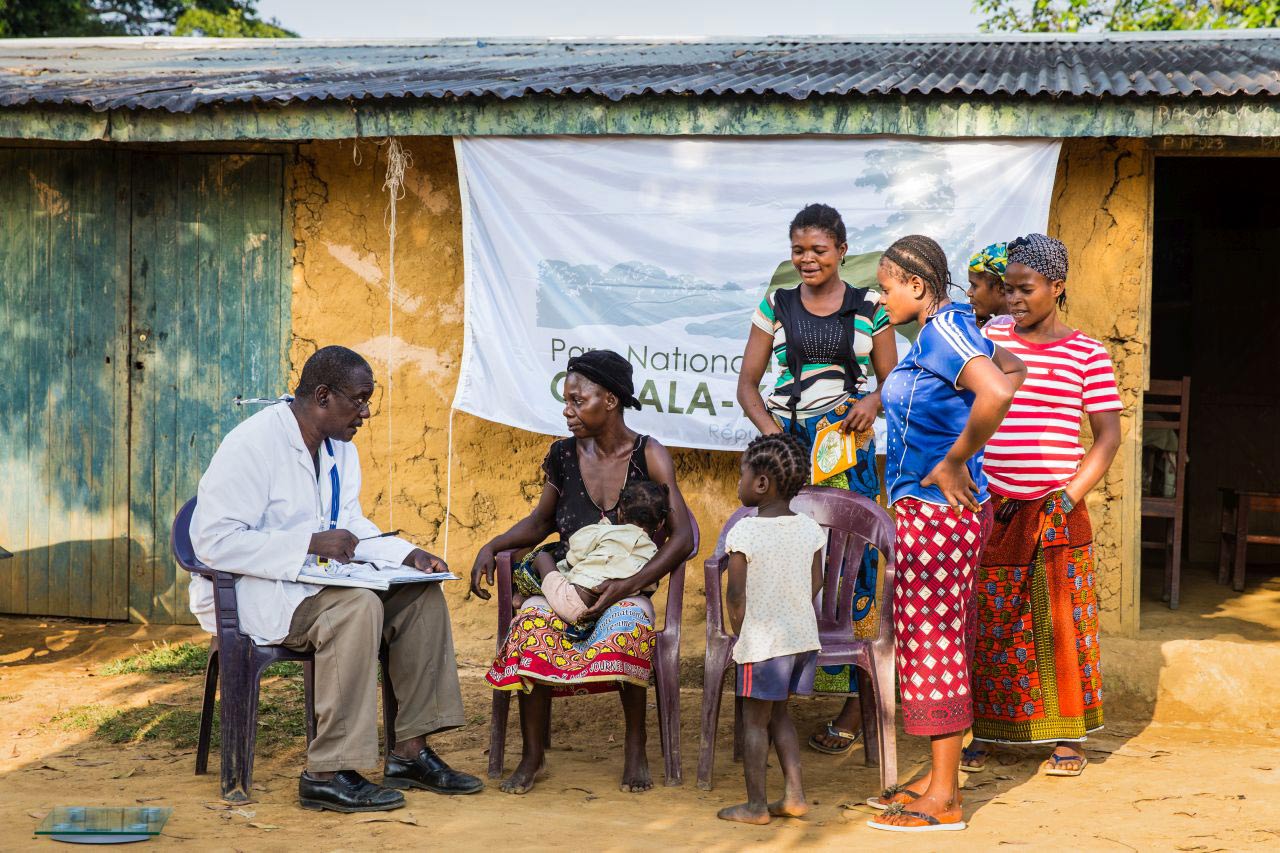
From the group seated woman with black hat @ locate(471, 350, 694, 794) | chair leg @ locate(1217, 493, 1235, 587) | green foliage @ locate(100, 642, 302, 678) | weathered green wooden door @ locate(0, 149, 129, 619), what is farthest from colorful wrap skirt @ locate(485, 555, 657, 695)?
chair leg @ locate(1217, 493, 1235, 587)

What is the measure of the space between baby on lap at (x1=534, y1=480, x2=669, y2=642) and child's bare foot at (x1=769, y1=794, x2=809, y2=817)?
2.68 ft

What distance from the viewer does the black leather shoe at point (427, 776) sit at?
4199mm

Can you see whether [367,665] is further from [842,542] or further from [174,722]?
[842,542]

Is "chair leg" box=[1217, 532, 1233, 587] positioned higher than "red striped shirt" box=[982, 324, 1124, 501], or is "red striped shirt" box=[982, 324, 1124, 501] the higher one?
"red striped shirt" box=[982, 324, 1124, 501]

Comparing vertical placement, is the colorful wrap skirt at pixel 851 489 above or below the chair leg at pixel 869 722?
above

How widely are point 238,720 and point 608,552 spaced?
1.29m

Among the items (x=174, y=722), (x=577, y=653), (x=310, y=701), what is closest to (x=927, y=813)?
(x=577, y=653)

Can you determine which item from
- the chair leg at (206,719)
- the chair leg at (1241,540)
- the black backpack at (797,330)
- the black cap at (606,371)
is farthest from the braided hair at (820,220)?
the chair leg at (1241,540)

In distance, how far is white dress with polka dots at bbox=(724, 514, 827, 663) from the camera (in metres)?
3.97

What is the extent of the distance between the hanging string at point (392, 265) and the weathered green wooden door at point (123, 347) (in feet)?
1.85

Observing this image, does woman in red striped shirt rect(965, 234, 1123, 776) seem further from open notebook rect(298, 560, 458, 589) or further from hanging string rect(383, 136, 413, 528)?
hanging string rect(383, 136, 413, 528)

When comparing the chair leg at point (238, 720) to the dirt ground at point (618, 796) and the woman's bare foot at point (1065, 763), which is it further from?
the woman's bare foot at point (1065, 763)

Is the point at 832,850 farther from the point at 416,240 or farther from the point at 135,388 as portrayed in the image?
the point at 135,388

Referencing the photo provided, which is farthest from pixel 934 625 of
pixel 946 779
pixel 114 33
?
pixel 114 33
